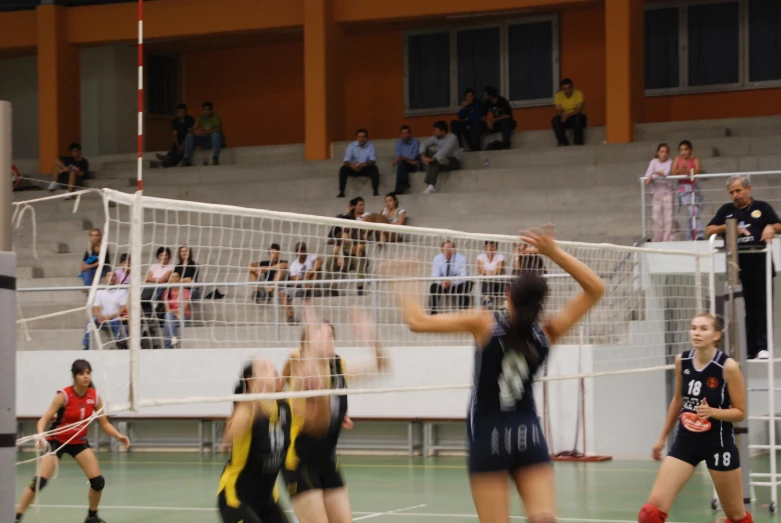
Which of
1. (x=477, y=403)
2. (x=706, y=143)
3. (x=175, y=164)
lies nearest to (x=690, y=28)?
(x=706, y=143)

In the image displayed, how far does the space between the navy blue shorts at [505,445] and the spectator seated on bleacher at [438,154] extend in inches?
553

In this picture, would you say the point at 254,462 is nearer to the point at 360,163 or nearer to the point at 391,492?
the point at 391,492

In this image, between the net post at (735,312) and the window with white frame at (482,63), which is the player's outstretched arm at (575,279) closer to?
the net post at (735,312)

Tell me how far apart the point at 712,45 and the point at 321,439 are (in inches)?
688

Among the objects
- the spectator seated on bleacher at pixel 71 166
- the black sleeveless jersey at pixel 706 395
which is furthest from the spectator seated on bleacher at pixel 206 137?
the black sleeveless jersey at pixel 706 395

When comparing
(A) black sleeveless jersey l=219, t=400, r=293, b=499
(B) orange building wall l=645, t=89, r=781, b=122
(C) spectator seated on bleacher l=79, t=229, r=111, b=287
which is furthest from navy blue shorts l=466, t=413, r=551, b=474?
(B) orange building wall l=645, t=89, r=781, b=122

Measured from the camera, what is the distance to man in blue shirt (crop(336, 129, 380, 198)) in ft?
64.3

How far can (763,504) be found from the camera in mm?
10523

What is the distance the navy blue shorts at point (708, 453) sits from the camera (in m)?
7.78

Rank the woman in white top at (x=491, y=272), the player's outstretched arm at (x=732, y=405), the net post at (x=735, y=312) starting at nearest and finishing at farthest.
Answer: the player's outstretched arm at (x=732, y=405)
the net post at (x=735, y=312)
the woman in white top at (x=491, y=272)

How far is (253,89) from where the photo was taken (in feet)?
86.0

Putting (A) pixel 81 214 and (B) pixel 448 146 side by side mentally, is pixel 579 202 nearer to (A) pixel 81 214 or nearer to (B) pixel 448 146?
(B) pixel 448 146

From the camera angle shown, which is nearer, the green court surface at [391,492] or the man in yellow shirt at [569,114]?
the green court surface at [391,492]

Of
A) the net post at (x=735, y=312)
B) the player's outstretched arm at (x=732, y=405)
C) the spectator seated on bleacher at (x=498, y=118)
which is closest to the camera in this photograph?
the player's outstretched arm at (x=732, y=405)
